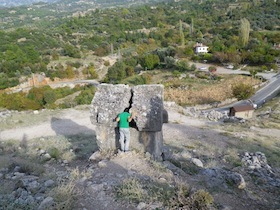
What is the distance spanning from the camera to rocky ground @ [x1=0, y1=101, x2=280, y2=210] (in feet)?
17.8

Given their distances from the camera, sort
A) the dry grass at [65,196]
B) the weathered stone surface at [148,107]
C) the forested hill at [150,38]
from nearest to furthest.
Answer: the dry grass at [65,196]
the weathered stone surface at [148,107]
the forested hill at [150,38]

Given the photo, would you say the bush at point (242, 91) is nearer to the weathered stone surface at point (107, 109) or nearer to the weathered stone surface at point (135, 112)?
the weathered stone surface at point (135, 112)

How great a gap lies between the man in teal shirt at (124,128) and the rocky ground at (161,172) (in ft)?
1.45

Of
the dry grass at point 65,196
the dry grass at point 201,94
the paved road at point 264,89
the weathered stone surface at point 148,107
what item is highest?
the weathered stone surface at point 148,107

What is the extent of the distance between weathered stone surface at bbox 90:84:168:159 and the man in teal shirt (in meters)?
0.25

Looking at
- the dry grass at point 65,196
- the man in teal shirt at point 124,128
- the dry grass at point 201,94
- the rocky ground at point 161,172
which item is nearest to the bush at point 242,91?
the dry grass at point 201,94

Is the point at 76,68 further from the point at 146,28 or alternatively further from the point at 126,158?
the point at 126,158

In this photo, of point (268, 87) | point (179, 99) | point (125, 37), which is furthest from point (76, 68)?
point (268, 87)

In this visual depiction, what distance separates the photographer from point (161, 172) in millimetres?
6871

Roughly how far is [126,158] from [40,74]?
139ft

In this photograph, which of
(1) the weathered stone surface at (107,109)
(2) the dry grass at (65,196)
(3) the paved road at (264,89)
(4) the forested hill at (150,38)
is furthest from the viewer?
(4) the forested hill at (150,38)

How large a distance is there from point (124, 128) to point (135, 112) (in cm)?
56

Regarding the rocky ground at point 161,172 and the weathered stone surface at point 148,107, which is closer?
the rocky ground at point 161,172

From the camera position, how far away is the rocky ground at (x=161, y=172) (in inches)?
214
